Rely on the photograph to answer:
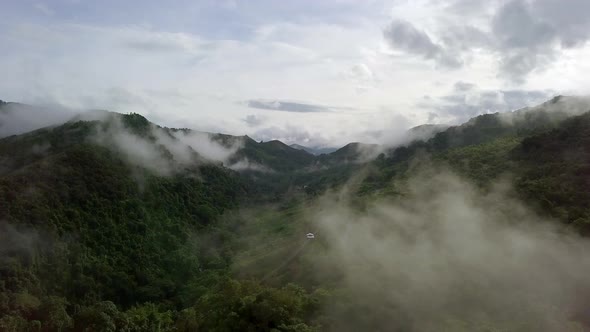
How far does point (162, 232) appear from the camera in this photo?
10975 cm

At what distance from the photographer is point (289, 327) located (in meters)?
37.1

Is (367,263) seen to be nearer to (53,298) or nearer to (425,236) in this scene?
(425,236)

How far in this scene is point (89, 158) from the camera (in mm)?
104938

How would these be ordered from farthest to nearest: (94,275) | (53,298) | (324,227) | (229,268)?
(324,227) < (229,268) < (94,275) < (53,298)

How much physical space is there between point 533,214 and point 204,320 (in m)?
51.1

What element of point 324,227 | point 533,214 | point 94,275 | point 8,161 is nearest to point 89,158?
point 8,161

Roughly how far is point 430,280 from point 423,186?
61.0m

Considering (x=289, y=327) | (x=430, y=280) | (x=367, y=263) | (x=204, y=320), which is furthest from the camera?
(x=367, y=263)

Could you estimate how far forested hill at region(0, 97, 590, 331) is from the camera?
152 feet

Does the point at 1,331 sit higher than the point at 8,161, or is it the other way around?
the point at 8,161

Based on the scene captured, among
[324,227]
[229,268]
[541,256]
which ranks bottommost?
[229,268]

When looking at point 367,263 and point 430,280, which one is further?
point 367,263

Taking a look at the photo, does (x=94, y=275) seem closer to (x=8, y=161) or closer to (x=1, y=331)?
(x=1, y=331)

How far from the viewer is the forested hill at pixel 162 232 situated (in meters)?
46.4
